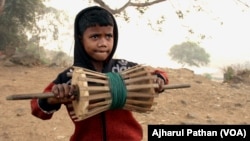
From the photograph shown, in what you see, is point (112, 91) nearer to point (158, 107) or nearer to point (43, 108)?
point (43, 108)

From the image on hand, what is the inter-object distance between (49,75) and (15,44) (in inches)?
224

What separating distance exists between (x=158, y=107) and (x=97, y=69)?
4826 millimetres

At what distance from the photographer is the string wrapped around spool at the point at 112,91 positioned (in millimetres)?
1894

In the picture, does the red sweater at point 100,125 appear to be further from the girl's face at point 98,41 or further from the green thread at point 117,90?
the girl's face at point 98,41

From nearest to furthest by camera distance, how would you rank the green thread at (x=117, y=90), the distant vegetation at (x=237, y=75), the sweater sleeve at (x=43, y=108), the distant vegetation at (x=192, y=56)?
the green thread at (x=117, y=90) < the sweater sleeve at (x=43, y=108) < the distant vegetation at (x=237, y=75) < the distant vegetation at (x=192, y=56)

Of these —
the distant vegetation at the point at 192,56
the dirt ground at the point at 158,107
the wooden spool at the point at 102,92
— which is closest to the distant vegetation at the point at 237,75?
the dirt ground at the point at 158,107

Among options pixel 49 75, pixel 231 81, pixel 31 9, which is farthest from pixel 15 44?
pixel 231 81

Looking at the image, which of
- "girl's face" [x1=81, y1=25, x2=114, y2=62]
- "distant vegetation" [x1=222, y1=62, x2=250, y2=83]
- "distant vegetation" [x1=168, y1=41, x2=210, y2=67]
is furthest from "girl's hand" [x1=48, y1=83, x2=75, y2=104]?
"distant vegetation" [x1=168, y1=41, x2=210, y2=67]

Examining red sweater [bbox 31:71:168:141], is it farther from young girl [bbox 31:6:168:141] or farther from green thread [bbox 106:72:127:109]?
green thread [bbox 106:72:127:109]

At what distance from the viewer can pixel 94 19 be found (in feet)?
7.25

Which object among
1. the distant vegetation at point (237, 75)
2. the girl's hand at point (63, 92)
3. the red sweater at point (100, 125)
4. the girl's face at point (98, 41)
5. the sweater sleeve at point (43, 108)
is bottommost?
the red sweater at point (100, 125)

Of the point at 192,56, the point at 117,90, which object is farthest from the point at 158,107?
the point at 192,56

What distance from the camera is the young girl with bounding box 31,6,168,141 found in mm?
2197

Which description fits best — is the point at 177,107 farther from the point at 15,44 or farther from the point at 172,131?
the point at 15,44
